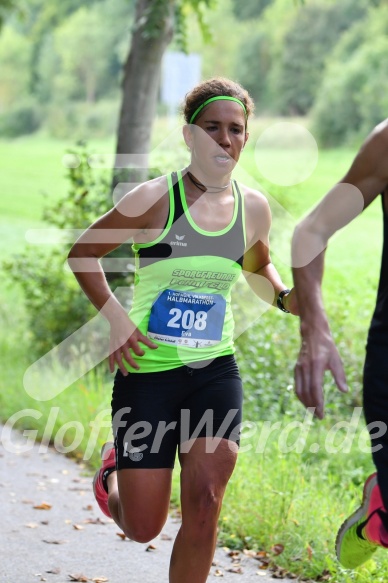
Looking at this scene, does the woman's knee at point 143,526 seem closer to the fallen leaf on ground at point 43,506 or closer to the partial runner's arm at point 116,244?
the partial runner's arm at point 116,244

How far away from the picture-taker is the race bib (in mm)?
4258

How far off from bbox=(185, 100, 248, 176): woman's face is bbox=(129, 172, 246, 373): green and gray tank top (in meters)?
0.17

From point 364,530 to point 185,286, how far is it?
3.94ft

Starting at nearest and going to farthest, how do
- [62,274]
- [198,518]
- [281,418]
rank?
[198,518]
[281,418]
[62,274]

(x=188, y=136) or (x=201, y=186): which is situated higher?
(x=188, y=136)

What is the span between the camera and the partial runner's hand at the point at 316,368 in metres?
3.04

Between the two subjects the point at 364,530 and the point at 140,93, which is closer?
the point at 364,530

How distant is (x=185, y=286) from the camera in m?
4.26

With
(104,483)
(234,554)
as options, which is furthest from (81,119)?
(104,483)

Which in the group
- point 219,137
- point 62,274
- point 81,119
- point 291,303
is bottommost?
point 291,303

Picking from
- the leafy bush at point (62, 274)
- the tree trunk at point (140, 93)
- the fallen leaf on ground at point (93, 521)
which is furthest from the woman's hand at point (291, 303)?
the leafy bush at point (62, 274)

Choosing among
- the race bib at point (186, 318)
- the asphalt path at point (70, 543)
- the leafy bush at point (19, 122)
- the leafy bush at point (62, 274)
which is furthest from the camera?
the leafy bush at point (19, 122)

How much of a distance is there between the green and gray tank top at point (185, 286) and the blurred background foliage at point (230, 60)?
5135 millimetres

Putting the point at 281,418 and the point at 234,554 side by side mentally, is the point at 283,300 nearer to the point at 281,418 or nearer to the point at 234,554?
the point at 234,554
